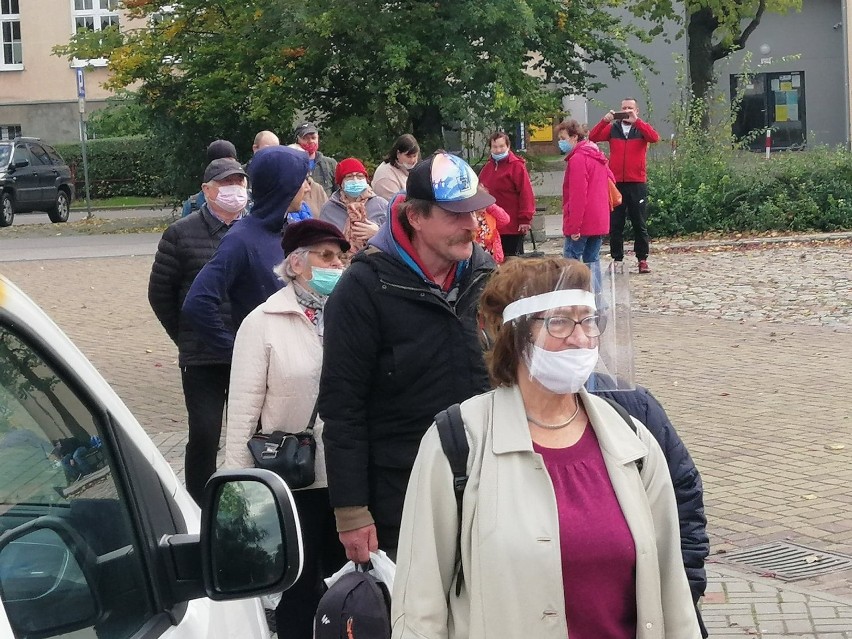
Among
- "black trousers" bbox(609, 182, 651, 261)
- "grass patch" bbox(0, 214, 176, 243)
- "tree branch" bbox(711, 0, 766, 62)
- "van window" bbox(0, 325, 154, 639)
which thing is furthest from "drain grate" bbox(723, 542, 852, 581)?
"tree branch" bbox(711, 0, 766, 62)

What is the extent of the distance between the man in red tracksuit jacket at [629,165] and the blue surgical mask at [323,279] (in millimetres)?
12090

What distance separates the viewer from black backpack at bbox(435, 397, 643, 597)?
116 inches

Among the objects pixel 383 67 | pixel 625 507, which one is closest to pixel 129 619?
pixel 625 507

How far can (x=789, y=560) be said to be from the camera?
6422 millimetres

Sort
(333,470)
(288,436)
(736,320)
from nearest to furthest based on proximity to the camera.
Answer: (333,470), (288,436), (736,320)

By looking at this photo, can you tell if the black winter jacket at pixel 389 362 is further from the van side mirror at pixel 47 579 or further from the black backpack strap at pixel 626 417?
the van side mirror at pixel 47 579

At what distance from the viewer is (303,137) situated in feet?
39.6

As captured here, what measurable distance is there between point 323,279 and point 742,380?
244 inches

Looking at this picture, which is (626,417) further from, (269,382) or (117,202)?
(117,202)

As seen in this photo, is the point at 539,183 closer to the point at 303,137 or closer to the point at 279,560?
the point at 303,137

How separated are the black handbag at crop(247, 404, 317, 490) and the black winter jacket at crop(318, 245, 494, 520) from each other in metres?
0.47

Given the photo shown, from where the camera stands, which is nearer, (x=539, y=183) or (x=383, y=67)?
(x=383, y=67)

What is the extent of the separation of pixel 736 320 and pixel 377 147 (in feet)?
34.8

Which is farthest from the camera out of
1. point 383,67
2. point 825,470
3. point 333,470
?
point 383,67
